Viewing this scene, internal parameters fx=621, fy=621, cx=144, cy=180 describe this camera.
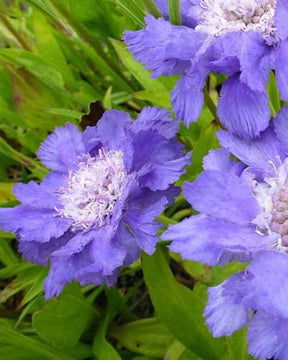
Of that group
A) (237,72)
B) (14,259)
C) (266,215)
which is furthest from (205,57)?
(14,259)

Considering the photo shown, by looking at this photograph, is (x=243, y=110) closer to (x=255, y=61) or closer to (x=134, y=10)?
(x=255, y=61)

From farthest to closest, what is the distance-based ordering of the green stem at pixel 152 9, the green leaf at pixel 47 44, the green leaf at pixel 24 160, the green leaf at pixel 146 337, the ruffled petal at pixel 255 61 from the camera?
1. the green leaf at pixel 47 44
2. the green leaf at pixel 24 160
3. the green leaf at pixel 146 337
4. the green stem at pixel 152 9
5. the ruffled petal at pixel 255 61

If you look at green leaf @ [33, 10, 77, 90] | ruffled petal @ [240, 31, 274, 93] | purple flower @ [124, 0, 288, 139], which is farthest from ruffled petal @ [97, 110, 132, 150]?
green leaf @ [33, 10, 77, 90]

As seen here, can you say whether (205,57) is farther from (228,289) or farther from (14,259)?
(14,259)

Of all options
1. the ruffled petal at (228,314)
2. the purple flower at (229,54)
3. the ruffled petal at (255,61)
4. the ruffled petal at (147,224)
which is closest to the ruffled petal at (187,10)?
the purple flower at (229,54)

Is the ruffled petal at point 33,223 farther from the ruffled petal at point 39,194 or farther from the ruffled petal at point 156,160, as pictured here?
the ruffled petal at point 156,160

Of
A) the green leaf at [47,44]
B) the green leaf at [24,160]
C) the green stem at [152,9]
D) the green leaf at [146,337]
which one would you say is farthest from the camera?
the green leaf at [47,44]
